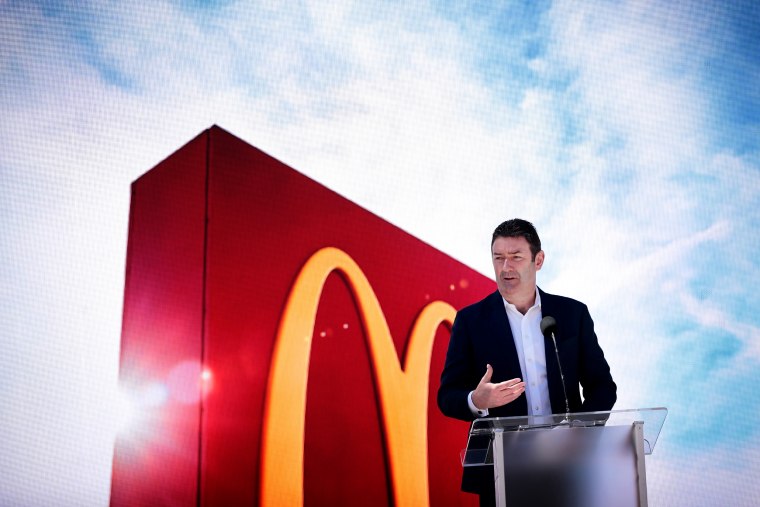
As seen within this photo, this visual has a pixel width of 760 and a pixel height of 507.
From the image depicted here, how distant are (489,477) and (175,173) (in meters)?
2.78

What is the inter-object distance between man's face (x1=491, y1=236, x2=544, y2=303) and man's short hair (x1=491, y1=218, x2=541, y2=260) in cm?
1

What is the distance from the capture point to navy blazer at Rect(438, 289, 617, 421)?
2053 mm

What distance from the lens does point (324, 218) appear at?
4.66 metres

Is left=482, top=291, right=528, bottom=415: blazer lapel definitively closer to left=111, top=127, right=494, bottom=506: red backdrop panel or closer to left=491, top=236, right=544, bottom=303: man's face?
left=491, top=236, right=544, bottom=303: man's face

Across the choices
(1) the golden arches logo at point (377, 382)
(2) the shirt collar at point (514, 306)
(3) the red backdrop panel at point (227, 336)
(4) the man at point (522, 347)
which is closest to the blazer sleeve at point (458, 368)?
(4) the man at point (522, 347)

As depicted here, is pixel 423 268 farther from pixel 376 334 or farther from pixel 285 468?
pixel 285 468

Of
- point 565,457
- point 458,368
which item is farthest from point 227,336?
point 565,457

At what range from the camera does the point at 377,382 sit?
4.82 metres

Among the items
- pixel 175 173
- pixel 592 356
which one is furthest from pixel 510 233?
pixel 175 173

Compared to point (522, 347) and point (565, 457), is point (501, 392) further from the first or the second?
point (522, 347)

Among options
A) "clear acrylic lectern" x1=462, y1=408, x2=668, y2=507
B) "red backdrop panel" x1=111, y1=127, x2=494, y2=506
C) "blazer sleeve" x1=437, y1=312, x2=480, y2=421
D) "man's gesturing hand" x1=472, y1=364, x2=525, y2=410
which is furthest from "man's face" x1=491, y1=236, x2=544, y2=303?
"red backdrop panel" x1=111, y1=127, x2=494, y2=506

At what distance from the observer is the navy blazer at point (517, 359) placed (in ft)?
6.73

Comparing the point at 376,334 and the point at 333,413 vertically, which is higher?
the point at 376,334

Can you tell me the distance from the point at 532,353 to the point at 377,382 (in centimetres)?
279
